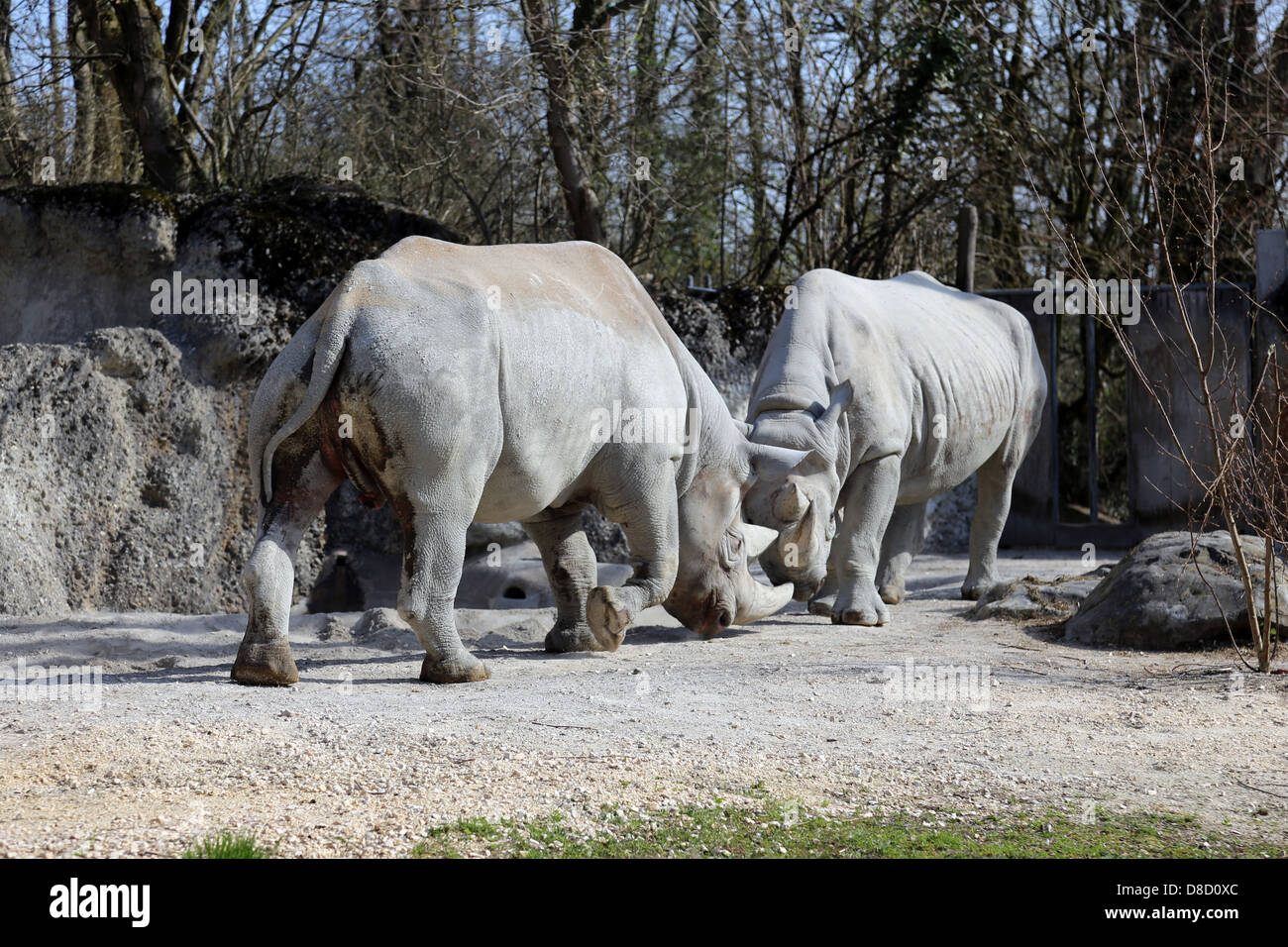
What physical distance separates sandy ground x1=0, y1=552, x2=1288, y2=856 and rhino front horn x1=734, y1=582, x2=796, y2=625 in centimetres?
29

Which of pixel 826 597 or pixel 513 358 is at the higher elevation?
pixel 513 358

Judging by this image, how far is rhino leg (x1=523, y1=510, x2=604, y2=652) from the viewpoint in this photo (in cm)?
671

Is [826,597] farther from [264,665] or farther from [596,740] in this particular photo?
[596,740]

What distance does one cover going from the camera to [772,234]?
14289mm

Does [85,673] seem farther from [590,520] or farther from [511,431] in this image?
[590,520]

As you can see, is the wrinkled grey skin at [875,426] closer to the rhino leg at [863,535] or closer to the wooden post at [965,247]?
the rhino leg at [863,535]

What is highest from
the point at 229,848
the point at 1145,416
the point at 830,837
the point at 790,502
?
the point at 1145,416

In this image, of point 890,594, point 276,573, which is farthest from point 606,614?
point 890,594

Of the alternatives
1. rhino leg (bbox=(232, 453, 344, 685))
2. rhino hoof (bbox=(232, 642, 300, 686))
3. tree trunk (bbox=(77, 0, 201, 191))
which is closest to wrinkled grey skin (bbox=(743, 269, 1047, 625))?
rhino leg (bbox=(232, 453, 344, 685))

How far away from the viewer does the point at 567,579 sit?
6.71 metres

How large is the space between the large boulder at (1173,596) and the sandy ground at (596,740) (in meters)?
0.18

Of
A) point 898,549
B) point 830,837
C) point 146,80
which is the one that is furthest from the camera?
point 146,80

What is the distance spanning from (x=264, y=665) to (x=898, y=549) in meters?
4.87

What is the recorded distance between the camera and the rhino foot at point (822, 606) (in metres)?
8.21
